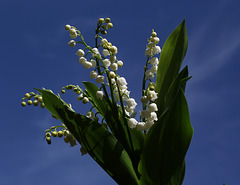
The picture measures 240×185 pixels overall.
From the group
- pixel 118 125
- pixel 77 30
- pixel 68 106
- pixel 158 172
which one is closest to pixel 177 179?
pixel 158 172

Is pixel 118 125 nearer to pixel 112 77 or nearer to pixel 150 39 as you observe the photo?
pixel 112 77

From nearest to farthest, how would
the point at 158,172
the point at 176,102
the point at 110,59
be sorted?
1. the point at 176,102
2. the point at 158,172
3. the point at 110,59

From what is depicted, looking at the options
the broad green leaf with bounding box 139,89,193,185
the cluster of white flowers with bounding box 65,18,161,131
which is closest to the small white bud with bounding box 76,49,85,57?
the cluster of white flowers with bounding box 65,18,161,131

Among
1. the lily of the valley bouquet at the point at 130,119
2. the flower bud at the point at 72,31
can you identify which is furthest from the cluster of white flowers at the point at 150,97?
the flower bud at the point at 72,31

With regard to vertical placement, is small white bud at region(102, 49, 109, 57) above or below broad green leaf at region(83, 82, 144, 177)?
above

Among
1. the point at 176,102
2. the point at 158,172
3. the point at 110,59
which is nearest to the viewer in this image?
the point at 176,102

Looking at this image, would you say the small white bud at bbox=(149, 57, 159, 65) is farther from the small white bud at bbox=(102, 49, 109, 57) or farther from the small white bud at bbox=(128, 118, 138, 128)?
the small white bud at bbox=(128, 118, 138, 128)

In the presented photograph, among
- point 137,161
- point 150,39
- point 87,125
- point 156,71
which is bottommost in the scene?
point 137,161

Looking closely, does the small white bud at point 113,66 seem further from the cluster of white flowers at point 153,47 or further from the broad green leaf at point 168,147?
the broad green leaf at point 168,147
